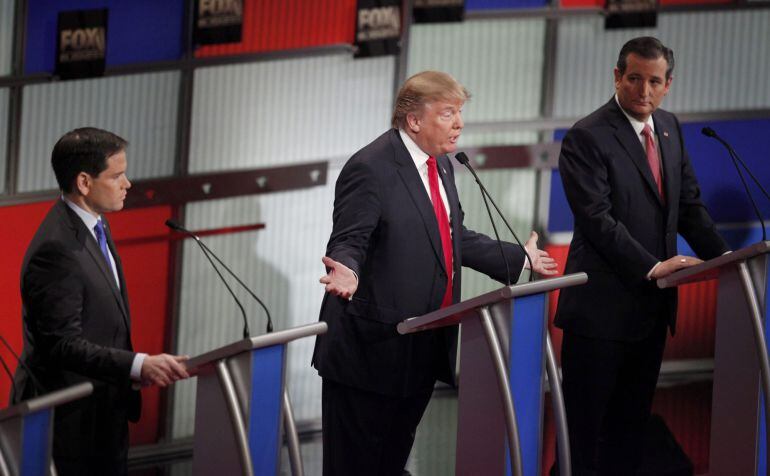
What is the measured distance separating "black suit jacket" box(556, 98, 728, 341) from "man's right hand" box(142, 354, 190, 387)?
1.56 meters

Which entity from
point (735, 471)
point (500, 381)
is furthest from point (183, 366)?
point (735, 471)

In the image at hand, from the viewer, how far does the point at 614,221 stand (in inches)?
171

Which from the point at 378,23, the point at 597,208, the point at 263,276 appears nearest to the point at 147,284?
the point at 263,276

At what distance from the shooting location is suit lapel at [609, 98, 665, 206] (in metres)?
4.41

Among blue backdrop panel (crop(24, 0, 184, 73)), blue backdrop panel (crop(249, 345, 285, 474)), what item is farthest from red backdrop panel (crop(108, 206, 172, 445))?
blue backdrop panel (crop(249, 345, 285, 474))

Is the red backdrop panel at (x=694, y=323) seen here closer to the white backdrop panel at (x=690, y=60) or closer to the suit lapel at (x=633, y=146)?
the white backdrop panel at (x=690, y=60)

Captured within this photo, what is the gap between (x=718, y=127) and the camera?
707 cm

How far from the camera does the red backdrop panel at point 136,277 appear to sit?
5289 mm

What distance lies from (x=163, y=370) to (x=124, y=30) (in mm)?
2432

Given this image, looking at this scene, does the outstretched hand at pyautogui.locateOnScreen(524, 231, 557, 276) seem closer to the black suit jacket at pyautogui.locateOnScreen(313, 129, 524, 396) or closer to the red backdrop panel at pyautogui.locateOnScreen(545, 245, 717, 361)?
the black suit jacket at pyautogui.locateOnScreen(313, 129, 524, 396)

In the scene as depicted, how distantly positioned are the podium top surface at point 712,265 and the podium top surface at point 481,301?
464 mm

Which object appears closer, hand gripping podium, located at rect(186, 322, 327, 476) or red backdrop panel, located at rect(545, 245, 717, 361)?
hand gripping podium, located at rect(186, 322, 327, 476)

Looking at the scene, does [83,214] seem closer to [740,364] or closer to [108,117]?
[108,117]

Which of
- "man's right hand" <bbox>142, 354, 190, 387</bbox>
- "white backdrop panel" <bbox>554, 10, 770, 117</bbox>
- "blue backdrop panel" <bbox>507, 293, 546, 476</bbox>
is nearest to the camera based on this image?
"man's right hand" <bbox>142, 354, 190, 387</bbox>
